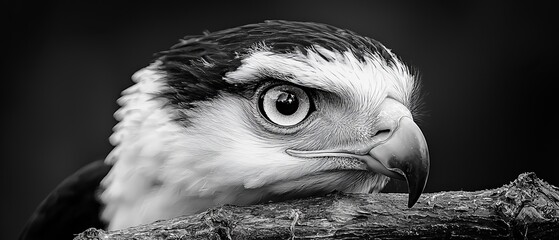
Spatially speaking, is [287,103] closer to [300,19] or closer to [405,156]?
[405,156]

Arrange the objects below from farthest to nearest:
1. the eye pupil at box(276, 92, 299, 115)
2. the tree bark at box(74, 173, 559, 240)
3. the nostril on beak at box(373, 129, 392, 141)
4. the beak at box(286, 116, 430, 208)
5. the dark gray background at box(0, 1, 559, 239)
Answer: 1. the dark gray background at box(0, 1, 559, 239)
2. the eye pupil at box(276, 92, 299, 115)
3. the nostril on beak at box(373, 129, 392, 141)
4. the beak at box(286, 116, 430, 208)
5. the tree bark at box(74, 173, 559, 240)

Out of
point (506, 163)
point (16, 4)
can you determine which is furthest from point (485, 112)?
point (16, 4)

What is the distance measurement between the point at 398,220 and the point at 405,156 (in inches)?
8.5

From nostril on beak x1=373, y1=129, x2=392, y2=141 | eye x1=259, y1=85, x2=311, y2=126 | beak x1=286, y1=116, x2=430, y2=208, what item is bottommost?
beak x1=286, y1=116, x2=430, y2=208

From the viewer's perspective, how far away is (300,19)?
5.21m

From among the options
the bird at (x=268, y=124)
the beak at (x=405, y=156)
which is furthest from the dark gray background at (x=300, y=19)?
the beak at (x=405, y=156)

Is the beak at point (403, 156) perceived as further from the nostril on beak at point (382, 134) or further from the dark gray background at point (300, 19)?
the dark gray background at point (300, 19)

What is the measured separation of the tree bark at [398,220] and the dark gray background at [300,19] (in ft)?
9.90

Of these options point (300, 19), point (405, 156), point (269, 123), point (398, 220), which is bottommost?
point (398, 220)

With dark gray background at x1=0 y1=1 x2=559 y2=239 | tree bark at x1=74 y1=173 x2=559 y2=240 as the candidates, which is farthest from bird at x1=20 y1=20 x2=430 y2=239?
dark gray background at x1=0 y1=1 x2=559 y2=239

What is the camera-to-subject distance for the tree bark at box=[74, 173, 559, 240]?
78.0 inches

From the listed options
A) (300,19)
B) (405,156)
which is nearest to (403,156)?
(405,156)

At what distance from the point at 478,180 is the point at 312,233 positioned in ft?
11.0

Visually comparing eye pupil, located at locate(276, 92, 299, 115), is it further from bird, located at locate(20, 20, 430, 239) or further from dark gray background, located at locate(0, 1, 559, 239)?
dark gray background, located at locate(0, 1, 559, 239)
